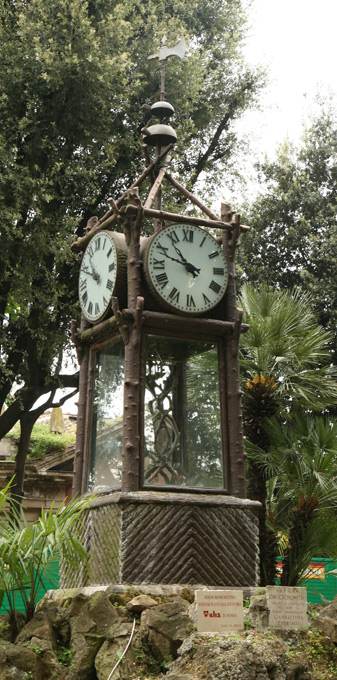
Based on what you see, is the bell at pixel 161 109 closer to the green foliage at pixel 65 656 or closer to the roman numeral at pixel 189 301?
the roman numeral at pixel 189 301

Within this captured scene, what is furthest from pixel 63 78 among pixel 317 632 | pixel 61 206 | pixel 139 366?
pixel 317 632

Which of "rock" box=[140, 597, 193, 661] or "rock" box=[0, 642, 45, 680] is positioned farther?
"rock" box=[140, 597, 193, 661]

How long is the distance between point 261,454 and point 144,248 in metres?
4.40

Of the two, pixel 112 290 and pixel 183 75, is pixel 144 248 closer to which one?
pixel 112 290

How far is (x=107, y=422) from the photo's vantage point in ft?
28.9

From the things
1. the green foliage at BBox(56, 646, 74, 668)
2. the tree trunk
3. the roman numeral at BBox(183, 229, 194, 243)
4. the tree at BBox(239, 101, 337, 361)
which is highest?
the tree at BBox(239, 101, 337, 361)

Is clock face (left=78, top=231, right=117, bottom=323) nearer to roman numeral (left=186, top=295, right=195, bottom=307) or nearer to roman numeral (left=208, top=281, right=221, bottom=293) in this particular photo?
roman numeral (left=186, top=295, right=195, bottom=307)

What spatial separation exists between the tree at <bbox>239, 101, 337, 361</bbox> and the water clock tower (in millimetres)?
11970

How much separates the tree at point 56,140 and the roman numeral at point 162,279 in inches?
249

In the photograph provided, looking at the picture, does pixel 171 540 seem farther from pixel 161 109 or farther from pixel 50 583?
pixel 161 109

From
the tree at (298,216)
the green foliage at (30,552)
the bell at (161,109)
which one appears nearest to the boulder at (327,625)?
the green foliage at (30,552)

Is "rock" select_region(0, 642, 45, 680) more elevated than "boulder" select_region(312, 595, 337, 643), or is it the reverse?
"boulder" select_region(312, 595, 337, 643)

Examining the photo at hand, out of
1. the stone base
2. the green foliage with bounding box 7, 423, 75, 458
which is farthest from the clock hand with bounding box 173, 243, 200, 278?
the green foliage with bounding box 7, 423, 75, 458

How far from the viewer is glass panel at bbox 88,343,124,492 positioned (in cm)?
849
